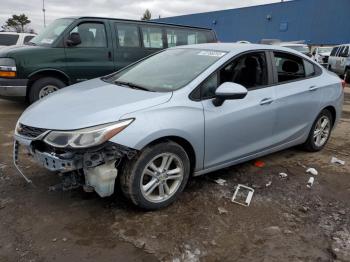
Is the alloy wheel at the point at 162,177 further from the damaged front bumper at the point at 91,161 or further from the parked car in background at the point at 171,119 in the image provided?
the damaged front bumper at the point at 91,161

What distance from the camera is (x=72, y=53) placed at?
7371 mm

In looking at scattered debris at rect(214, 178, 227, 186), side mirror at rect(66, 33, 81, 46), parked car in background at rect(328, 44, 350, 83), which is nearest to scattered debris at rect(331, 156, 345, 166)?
scattered debris at rect(214, 178, 227, 186)

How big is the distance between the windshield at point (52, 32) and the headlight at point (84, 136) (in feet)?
15.6

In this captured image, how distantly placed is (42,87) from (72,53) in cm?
87

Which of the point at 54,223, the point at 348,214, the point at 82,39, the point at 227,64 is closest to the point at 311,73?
the point at 227,64

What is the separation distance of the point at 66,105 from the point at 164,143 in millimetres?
971

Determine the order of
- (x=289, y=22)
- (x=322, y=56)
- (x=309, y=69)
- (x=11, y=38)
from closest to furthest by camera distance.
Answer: (x=309, y=69) → (x=11, y=38) → (x=322, y=56) → (x=289, y=22)

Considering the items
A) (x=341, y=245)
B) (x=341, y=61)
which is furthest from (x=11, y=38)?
(x=341, y=61)

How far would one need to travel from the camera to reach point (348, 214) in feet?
12.0

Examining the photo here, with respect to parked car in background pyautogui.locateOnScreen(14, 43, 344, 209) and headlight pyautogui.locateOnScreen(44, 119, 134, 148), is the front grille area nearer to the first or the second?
parked car in background pyautogui.locateOnScreen(14, 43, 344, 209)

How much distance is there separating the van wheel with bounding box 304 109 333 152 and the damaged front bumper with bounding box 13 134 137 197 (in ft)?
9.87

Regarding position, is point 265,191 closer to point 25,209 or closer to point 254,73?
point 254,73

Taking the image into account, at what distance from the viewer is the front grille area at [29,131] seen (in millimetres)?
3251

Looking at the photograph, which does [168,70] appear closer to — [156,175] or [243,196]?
[156,175]
